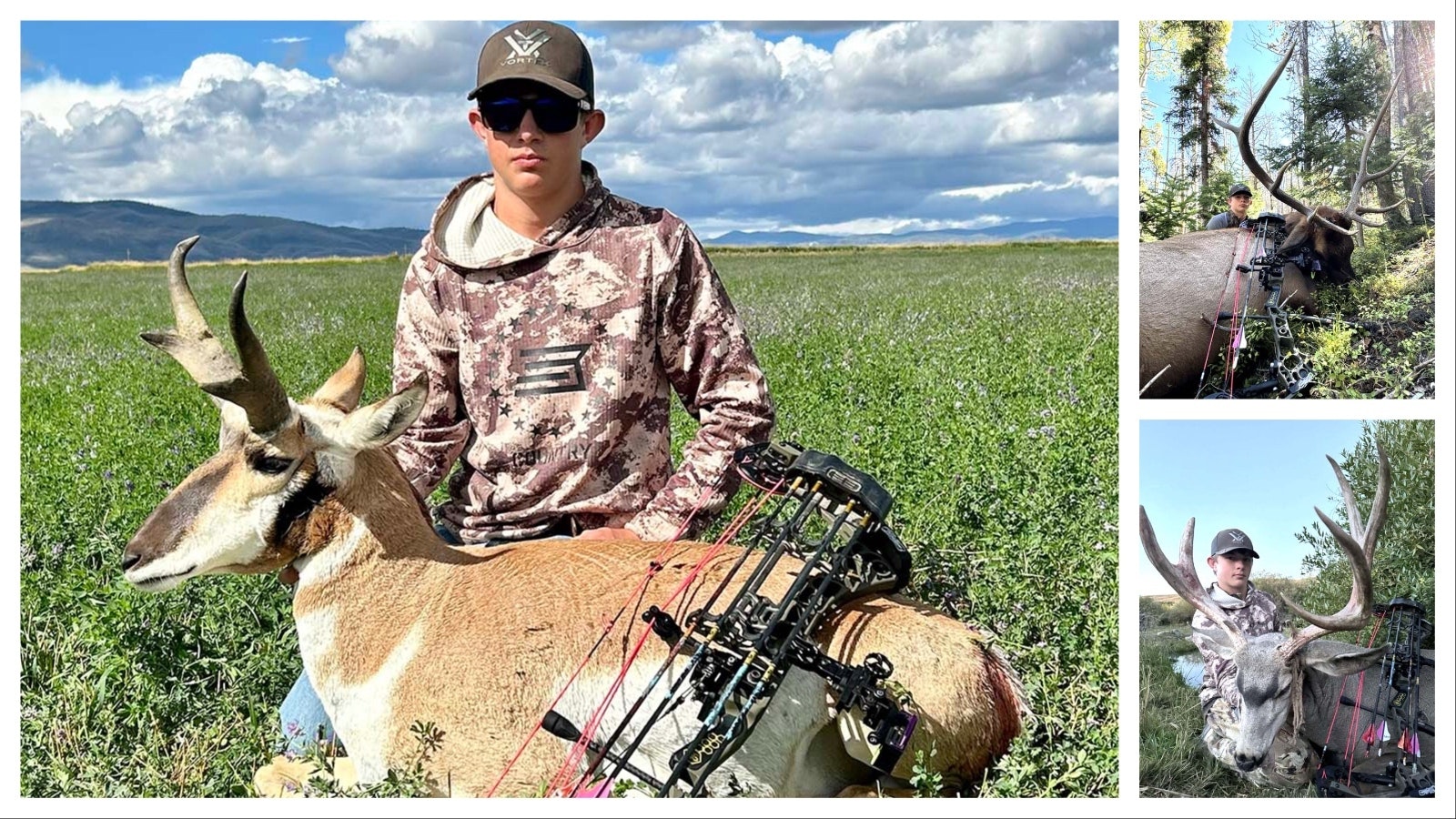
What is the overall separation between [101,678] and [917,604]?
9.69 ft

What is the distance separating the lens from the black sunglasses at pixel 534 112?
4.81 metres

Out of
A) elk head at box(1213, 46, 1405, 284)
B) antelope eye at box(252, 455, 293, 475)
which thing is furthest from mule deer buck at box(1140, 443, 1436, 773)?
antelope eye at box(252, 455, 293, 475)

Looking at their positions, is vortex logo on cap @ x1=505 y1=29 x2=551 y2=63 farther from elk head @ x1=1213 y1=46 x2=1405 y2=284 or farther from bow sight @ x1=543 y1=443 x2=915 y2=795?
elk head @ x1=1213 y1=46 x2=1405 y2=284

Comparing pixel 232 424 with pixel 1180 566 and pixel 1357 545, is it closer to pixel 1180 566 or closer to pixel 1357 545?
pixel 1180 566

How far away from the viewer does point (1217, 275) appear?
16.4 feet

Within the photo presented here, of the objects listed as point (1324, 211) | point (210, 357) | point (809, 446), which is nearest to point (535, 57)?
point (210, 357)

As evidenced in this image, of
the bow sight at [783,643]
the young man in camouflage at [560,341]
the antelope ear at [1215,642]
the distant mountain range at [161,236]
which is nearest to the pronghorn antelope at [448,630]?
the bow sight at [783,643]

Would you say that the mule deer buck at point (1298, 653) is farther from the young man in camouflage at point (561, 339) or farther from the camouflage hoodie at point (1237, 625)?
the young man in camouflage at point (561, 339)

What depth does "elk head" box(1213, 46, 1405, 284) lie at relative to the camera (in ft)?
14.8

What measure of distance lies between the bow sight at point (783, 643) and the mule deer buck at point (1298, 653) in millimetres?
1101
